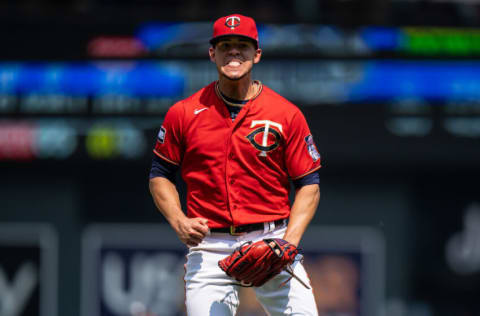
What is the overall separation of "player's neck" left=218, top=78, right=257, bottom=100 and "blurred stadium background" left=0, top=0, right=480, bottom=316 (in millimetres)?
5314

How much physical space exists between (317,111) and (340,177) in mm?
813

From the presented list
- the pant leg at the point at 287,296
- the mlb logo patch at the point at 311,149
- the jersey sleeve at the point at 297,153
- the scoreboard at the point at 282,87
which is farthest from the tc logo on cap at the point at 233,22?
the scoreboard at the point at 282,87

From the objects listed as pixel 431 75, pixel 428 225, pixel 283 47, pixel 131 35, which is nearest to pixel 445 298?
pixel 428 225

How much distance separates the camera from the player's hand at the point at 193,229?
4.10 m

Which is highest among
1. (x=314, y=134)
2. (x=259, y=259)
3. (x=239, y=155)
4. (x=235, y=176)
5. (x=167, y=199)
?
(x=314, y=134)

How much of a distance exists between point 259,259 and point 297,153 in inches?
23.9

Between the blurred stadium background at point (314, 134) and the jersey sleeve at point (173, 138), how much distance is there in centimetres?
537

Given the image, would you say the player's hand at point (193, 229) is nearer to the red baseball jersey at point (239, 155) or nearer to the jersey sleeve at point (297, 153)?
the red baseball jersey at point (239, 155)

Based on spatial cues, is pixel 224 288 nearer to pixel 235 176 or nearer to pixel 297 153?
pixel 235 176

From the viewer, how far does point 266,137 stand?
4.30 metres

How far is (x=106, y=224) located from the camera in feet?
32.9

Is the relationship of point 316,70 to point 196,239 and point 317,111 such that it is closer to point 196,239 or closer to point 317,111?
point 317,111

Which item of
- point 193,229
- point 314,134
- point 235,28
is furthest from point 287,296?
point 314,134

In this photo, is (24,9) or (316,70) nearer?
(316,70)
